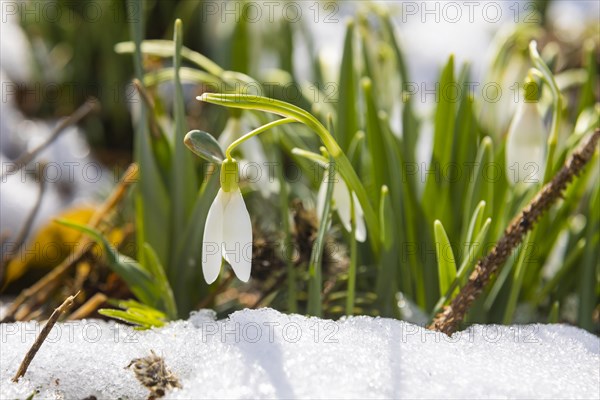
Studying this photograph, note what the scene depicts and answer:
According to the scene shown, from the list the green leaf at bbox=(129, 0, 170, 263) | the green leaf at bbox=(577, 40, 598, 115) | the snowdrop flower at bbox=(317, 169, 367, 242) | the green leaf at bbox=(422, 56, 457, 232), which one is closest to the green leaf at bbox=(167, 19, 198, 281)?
the green leaf at bbox=(129, 0, 170, 263)

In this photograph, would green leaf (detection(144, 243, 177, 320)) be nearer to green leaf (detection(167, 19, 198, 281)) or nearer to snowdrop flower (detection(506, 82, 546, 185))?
green leaf (detection(167, 19, 198, 281))

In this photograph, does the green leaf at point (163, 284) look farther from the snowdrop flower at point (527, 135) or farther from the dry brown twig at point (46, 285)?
the snowdrop flower at point (527, 135)

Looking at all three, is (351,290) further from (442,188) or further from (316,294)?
(442,188)

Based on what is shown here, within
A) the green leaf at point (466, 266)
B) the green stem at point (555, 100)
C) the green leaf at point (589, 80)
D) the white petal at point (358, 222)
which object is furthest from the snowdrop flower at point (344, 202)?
the green leaf at point (589, 80)

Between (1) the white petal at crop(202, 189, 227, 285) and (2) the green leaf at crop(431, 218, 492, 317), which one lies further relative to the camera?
(2) the green leaf at crop(431, 218, 492, 317)

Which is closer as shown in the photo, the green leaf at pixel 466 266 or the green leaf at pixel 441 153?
the green leaf at pixel 466 266

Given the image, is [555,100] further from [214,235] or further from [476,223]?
[214,235]

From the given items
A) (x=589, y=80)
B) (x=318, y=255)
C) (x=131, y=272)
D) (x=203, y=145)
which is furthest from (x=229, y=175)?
(x=589, y=80)
